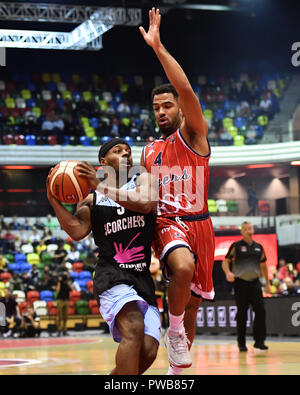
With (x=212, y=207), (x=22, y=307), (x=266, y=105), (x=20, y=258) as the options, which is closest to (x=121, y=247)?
(x=22, y=307)

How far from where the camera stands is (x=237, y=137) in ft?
102

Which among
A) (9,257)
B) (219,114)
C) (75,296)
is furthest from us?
(219,114)

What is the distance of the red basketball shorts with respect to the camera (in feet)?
17.6

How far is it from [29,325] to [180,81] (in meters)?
15.1

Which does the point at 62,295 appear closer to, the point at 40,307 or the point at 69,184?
the point at 40,307

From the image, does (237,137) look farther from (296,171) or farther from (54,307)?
(54,307)

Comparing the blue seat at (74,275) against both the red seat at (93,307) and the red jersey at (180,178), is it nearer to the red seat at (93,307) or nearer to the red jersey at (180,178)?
the red seat at (93,307)

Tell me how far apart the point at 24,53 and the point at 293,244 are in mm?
14477

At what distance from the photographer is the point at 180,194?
18.4 ft

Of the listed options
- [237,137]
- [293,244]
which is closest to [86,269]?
[293,244]

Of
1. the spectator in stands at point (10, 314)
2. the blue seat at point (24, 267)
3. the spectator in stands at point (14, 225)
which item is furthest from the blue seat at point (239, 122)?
the spectator in stands at point (10, 314)

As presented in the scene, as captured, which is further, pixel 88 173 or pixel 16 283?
pixel 16 283

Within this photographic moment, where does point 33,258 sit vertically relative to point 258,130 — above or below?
below

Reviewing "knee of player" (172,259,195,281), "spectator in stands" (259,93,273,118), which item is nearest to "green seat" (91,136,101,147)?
"spectator in stands" (259,93,273,118)
